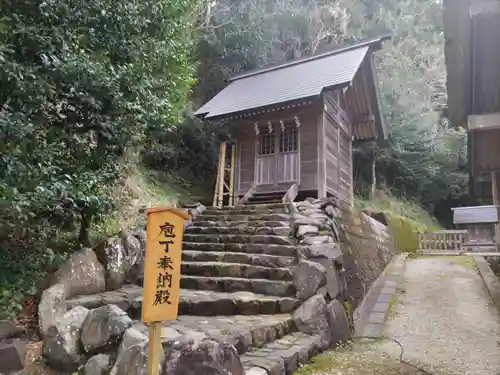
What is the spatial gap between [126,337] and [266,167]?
Result: 8.88 m

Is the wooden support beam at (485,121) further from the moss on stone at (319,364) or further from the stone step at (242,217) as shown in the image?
the stone step at (242,217)

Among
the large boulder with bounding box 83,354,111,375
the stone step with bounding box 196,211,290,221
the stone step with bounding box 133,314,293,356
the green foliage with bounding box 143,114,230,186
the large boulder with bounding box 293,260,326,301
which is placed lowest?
the large boulder with bounding box 83,354,111,375

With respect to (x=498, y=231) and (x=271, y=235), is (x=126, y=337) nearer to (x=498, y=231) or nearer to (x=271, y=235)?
(x=271, y=235)

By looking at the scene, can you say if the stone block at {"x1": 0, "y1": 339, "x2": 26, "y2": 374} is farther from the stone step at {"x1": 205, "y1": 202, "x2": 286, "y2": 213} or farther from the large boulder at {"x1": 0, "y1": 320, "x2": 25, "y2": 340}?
the stone step at {"x1": 205, "y1": 202, "x2": 286, "y2": 213}

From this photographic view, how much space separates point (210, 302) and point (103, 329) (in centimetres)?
163

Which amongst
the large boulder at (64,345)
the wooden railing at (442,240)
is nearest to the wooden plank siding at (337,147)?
the wooden railing at (442,240)

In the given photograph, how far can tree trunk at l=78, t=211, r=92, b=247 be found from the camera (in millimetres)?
5048

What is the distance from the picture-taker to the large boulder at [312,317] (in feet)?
16.2

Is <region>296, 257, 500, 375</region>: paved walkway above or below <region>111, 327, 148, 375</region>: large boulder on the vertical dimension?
below

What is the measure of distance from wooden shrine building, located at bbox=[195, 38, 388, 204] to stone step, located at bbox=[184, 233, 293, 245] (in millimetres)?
3932

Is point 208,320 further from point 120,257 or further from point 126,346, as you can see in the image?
point 120,257

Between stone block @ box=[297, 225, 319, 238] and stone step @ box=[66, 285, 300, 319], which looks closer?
stone step @ box=[66, 285, 300, 319]

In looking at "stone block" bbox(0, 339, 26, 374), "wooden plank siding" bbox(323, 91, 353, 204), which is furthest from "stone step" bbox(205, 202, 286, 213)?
"stone block" bbox(0, 339, 26, 374)

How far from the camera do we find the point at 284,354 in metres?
4.02
